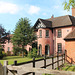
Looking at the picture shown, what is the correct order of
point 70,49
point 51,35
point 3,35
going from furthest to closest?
point 3,35
point 51,35
point 70,49

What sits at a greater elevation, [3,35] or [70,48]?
[3,35]

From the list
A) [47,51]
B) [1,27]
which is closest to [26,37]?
[47,51]

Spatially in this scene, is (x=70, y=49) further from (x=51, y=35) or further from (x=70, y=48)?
(x=51, y=35)

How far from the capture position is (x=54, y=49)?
25.9 metres

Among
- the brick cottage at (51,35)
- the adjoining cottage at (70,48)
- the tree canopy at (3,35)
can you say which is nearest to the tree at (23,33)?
the brick cottage at (51,35)

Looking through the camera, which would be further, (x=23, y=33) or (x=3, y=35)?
(x=3, y=35)

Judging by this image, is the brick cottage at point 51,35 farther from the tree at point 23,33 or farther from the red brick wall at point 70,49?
the red brick wall at point 70,49

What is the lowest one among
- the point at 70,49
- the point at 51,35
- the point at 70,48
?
the point at 70,49

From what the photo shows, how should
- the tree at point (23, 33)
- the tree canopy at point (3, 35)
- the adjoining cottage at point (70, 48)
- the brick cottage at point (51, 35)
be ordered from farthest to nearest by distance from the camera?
the tree canopy at point (3, 35) → the brick cottage at point (51, 35) → the tree at point (23, 33) → the adjoining cottage at point (70, 48)

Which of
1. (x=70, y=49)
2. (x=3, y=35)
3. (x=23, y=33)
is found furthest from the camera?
(x=3, y=35)

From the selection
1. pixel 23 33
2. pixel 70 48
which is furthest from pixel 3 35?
pixel 70 48

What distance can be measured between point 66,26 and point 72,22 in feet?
4.87

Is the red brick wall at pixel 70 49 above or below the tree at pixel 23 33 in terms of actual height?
below

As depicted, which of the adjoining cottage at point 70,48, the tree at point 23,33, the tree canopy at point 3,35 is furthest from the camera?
the tree canopy at point 3,35
